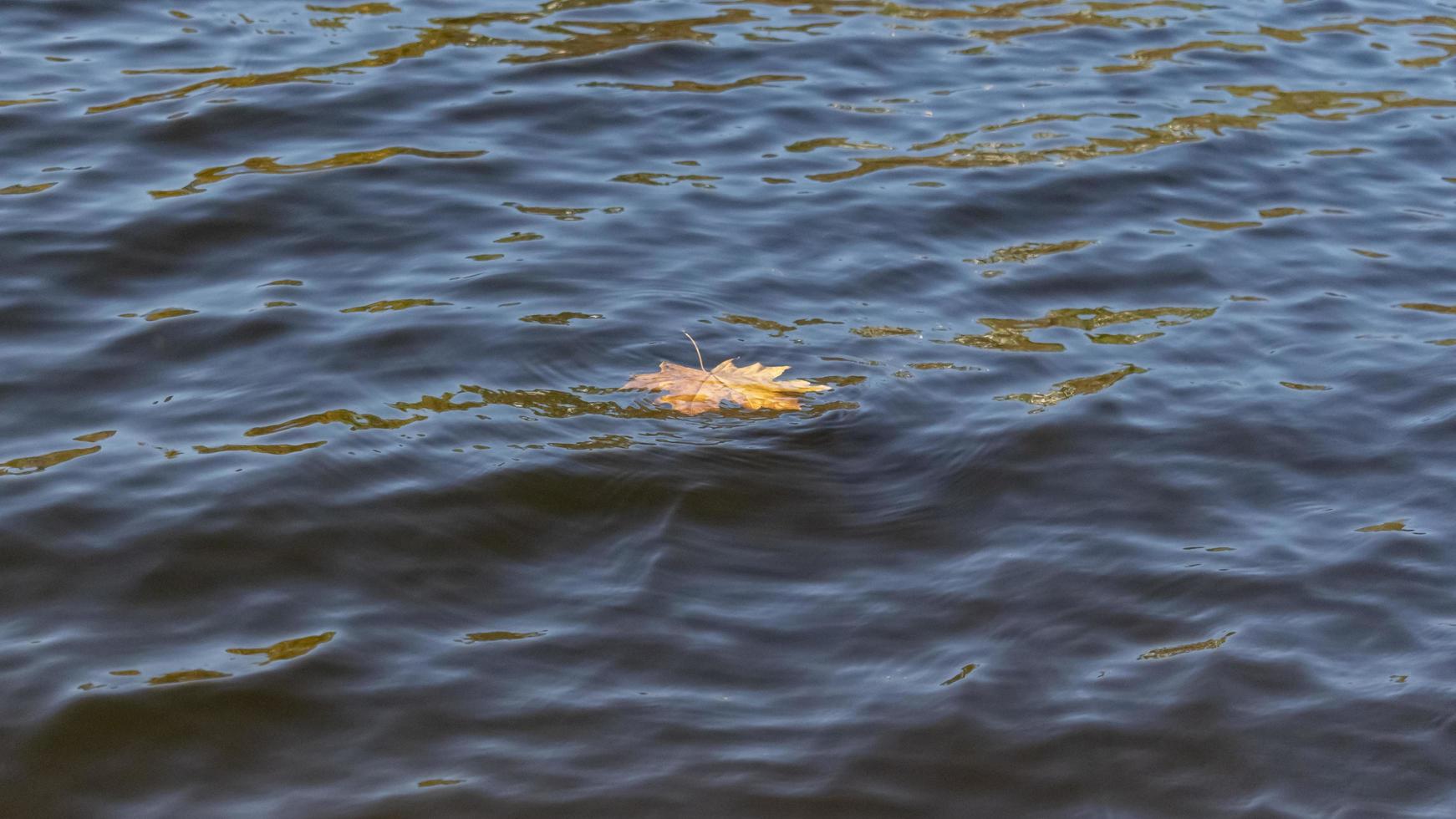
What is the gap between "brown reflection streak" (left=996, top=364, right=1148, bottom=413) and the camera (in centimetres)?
428

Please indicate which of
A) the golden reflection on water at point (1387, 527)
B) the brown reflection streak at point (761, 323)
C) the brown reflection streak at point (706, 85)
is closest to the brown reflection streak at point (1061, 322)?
the brown reflection streak at point (761, 323)

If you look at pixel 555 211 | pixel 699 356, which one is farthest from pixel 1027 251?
pixel 555 211

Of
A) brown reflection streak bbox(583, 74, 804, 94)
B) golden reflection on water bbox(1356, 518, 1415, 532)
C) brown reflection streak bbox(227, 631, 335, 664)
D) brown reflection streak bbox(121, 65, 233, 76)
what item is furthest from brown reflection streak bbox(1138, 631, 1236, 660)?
brown reflection streak bbox(121, 65, 233, 76)

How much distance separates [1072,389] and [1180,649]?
4.03ft

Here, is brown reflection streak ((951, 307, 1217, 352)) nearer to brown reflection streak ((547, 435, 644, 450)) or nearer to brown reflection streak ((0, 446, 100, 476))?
brown reflection streak ((547, 435, 644, 450))

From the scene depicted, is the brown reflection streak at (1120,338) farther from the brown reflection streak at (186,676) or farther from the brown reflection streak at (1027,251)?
the brown reflection streak at (186,676)

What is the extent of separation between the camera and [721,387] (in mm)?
4164

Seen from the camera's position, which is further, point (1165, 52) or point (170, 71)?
point (1165, 52)

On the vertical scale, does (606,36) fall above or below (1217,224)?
above

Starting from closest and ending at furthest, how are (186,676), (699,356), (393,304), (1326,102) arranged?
(186,676) → (699,356) → (393,304) → (1326,102)

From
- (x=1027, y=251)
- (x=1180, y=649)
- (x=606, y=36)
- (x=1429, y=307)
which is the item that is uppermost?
(x=606, y=36)

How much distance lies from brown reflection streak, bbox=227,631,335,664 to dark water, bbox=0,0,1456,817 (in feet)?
0.04

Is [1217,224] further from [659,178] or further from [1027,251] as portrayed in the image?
[659,178]

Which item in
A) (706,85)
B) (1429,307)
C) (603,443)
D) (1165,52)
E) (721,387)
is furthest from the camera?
(1165,52)
